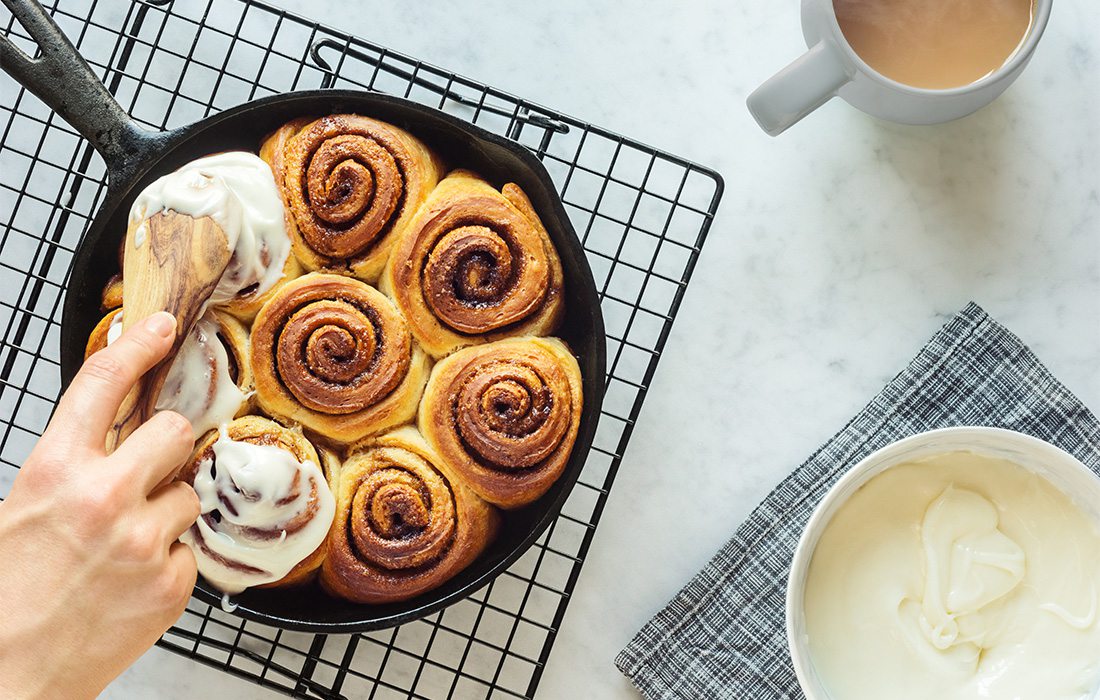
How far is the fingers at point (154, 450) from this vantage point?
1162 mm

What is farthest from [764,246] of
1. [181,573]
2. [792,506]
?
[181,573]

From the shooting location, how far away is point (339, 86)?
1753 millimetres

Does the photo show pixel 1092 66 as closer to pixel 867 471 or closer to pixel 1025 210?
pixel 1025 210

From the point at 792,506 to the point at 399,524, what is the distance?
0.63 meters

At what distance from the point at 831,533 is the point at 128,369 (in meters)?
0.97

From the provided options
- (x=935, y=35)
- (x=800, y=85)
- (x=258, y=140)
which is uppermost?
(x=935, y=35)

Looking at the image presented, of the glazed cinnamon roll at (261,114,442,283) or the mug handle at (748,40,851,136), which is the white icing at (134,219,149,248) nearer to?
the glazed cinnamon roll at (261,114,442,283)

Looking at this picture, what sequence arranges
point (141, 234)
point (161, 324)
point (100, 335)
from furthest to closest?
point (100, 335)
point (141, 234)
point (161, 324)

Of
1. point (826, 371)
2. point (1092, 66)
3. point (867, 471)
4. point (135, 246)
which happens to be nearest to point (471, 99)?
point (135, 246)

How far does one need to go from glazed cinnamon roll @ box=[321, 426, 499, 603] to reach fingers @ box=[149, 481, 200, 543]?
0.86 feet

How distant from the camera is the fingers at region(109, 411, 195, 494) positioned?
116cm

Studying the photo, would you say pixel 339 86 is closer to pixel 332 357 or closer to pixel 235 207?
pixel 235 207

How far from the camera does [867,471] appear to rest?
1.50 meters

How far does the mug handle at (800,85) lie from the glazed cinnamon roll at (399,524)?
67cm
